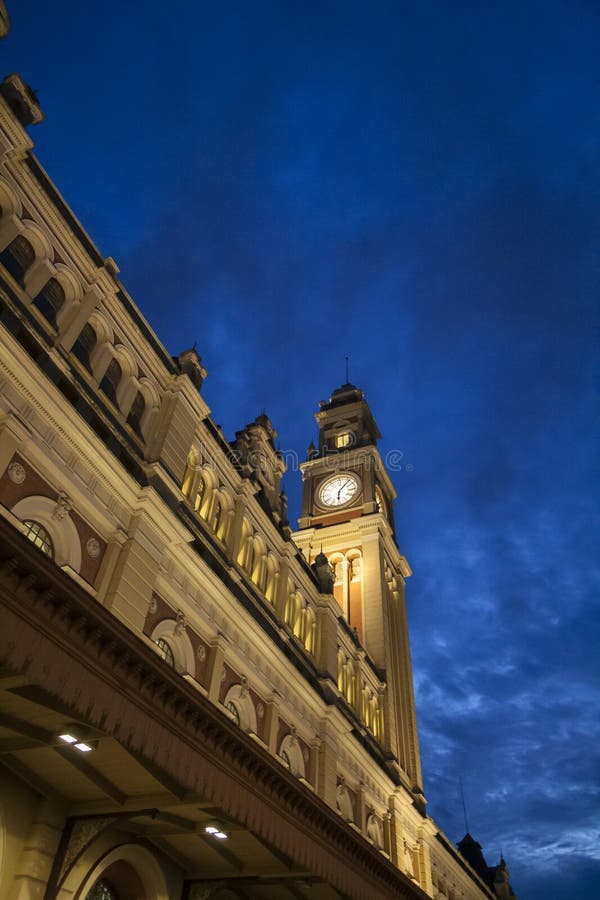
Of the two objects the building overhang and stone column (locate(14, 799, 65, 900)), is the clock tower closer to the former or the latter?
the building overhang

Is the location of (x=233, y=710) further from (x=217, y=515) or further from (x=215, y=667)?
(x=217, y=515)

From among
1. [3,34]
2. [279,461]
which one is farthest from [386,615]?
[3,34]

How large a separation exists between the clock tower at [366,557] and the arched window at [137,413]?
1758 centimetres

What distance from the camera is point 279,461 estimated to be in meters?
34.8

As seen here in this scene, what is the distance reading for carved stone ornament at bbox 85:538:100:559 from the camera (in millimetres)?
18111

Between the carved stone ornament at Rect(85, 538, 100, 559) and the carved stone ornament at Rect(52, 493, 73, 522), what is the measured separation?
1174mm

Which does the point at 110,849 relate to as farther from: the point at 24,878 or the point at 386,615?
the point at 386,615

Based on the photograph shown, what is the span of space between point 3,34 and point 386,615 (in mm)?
35382

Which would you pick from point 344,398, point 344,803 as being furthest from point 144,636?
point 344,398

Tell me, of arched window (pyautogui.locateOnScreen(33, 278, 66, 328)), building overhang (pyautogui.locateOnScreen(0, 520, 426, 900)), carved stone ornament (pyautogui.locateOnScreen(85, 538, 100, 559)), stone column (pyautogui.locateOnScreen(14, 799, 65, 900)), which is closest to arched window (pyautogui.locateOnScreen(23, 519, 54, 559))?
carved stone ornament (pyautogui.locateOnScreen(85, 538, 100, 559))

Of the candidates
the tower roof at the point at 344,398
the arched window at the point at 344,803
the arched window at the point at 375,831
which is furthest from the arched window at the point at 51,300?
the tower roof at the point at 344,398

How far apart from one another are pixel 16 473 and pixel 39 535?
64.6 inches

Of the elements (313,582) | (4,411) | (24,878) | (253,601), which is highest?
(313,582)

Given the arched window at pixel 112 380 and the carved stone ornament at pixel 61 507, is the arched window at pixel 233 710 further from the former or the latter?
the arched window at pixel 112 380
